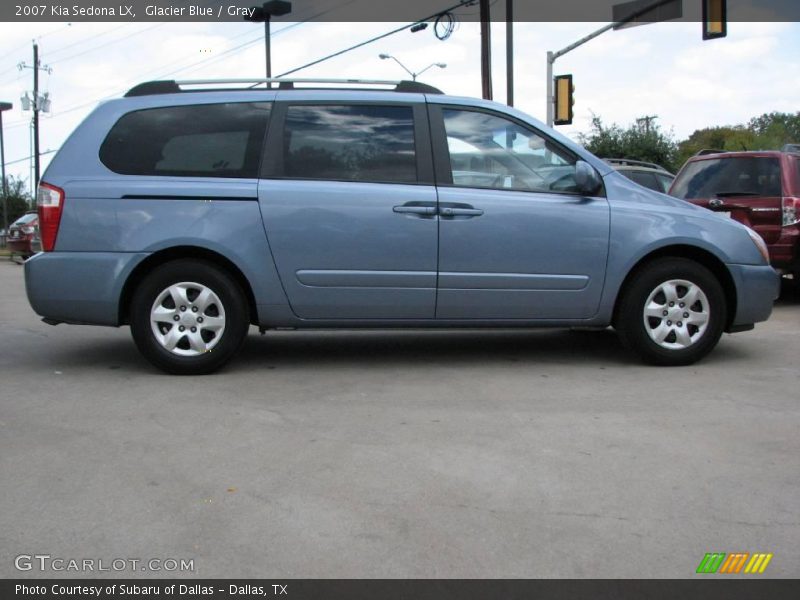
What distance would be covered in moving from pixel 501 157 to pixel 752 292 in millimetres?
2013

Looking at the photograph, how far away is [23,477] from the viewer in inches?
147

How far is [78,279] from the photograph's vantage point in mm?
5559

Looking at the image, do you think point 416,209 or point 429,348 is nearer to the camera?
point 416,209

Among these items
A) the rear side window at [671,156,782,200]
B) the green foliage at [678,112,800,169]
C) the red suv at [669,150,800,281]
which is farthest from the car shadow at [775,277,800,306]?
the green foliage at [678,112,800,169]

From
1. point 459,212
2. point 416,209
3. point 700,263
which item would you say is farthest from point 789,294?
point 416,209

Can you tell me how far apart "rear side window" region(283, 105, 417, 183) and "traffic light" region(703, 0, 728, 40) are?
30.8 feet

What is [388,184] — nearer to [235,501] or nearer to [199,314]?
[199,314]

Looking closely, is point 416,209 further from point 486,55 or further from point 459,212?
point 486,55

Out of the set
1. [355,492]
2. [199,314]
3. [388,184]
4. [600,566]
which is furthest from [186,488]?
[388,184]

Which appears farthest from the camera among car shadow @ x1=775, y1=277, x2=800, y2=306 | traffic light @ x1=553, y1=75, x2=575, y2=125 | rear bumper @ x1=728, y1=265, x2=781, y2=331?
traffic light @ x1=553, y1=75, x2=575, y2=125

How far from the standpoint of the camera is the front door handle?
566cm

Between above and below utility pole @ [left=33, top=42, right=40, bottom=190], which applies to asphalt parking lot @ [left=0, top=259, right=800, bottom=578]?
below

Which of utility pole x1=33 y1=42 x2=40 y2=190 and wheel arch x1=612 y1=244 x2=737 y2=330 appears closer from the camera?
wheel arch x1=612 y1=244 x2=737 y2=330

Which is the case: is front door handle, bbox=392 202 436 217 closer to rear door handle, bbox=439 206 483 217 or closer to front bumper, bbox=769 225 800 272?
rear door handle, bbox=439 206 483 217
